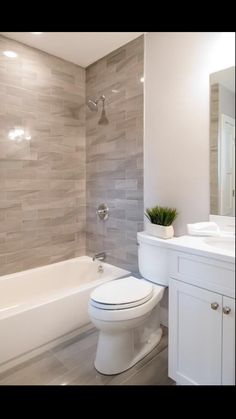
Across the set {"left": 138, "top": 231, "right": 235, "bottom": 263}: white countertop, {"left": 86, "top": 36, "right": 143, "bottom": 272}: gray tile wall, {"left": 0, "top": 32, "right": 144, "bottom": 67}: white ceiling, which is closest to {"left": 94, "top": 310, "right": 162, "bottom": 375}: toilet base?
{"left": 86, "top": 36, "right": 143, "bottom": 272}: gray tile wall

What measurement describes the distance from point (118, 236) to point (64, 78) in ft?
3.24

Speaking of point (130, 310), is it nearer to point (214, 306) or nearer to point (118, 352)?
point (118, 352)

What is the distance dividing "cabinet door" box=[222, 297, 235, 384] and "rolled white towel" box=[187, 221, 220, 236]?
0.28m

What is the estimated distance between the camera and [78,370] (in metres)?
1.30

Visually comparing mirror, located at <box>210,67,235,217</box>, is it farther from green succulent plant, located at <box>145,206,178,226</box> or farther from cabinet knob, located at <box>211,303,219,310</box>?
cabinet knob, located at <box>211,303,219,310</box>

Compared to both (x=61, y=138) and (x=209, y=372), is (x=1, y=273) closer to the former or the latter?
(x=61, y=138)

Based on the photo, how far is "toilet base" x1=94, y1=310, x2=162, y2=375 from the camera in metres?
1.33

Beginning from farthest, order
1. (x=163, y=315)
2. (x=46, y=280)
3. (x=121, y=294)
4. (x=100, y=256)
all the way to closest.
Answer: (x=46, y=280), (x=100, y=256), (x=163, y=315), (x=121, y=294)

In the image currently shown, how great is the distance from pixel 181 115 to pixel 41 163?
1148 millimetres

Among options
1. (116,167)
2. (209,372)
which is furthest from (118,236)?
(209,372)

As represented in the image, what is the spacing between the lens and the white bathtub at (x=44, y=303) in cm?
147

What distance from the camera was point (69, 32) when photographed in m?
0.93

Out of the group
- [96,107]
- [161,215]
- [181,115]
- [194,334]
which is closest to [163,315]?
[194,334]

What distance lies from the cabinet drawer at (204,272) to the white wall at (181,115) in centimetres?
15
